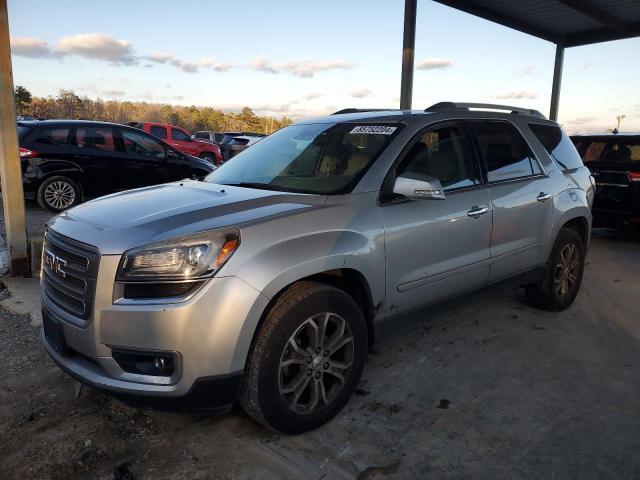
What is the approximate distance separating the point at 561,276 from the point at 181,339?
12.2 ft

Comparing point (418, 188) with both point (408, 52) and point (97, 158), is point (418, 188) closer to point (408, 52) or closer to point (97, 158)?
point (408, 52)

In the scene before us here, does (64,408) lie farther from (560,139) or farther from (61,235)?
(560,139)

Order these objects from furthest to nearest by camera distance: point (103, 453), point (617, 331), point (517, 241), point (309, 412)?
point (617, 331) → point (517, 241) → point (309, 412) → point (103, 453)

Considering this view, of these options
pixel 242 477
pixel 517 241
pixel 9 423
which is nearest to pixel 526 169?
pixel 517 241

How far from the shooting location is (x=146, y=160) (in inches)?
396

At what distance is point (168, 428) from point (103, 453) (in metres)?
0.35

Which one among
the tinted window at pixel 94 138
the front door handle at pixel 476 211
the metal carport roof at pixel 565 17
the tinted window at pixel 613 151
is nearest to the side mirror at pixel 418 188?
the front door handle at pixel 476 211

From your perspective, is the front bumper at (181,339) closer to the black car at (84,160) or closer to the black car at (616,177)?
the black car at (616,177)

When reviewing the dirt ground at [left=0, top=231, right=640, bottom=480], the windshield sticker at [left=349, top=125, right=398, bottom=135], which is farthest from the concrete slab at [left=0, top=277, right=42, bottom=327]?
the windshield sticker at [left=349, top=125, right=398, bottom=135]

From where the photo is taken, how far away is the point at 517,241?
404cm

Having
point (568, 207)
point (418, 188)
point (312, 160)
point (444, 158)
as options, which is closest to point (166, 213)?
point (312, 160)

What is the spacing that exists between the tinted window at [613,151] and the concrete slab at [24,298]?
7783 mm

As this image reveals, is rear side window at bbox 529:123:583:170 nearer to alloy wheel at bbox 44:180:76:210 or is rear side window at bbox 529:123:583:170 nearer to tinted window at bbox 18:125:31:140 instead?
alloy wheel at bbox 44:180:76:210

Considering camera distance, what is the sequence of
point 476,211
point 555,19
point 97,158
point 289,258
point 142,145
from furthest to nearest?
A: 1. point 555,19
2. point 142,145
3. point 97,158
4. point 476,211
5. point 289,258
